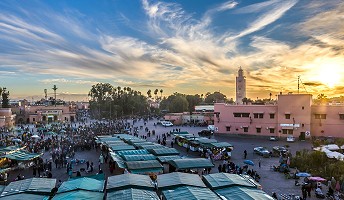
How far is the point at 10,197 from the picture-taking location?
1160 centimetres

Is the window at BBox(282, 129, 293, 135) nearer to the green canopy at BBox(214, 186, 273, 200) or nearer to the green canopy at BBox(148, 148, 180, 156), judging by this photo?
the green canopy at BBox(148, 148, 180, 156)

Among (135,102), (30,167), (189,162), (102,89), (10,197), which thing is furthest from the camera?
(102,89)

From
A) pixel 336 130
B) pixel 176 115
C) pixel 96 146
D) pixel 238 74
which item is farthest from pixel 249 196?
pixel 238 74

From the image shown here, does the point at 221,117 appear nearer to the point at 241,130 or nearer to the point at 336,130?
the point at 241,130

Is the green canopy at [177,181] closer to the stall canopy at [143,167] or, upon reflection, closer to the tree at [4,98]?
the stall canopy at [143,167]

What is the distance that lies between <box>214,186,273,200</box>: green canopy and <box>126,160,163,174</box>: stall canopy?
6383 mm

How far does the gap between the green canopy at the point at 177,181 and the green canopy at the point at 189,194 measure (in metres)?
0.42

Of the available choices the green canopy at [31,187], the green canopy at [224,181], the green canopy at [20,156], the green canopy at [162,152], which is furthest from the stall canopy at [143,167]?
the green canopy at [20,156]

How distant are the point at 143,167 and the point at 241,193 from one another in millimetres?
7896

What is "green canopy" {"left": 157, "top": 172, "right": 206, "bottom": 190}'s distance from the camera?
13.3 m

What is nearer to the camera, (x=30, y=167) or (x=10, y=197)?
(x=10, y=197)

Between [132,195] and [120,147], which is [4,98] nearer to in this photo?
[120,147]

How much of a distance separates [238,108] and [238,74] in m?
41.6

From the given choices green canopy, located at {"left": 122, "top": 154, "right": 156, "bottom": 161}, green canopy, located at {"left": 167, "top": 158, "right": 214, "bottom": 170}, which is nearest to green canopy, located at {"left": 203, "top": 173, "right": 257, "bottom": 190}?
green canopy, located at {"left": 167, "top": 158, "right": 214, "bottom": 170}
